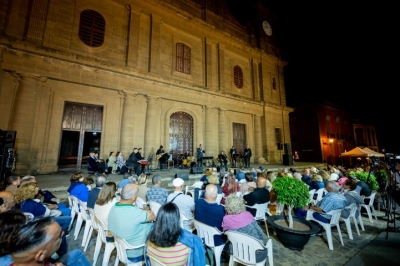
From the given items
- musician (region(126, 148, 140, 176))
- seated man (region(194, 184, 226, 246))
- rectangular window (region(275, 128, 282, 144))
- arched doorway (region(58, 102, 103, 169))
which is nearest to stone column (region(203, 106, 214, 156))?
musician (region(126, 148, 140, 176))

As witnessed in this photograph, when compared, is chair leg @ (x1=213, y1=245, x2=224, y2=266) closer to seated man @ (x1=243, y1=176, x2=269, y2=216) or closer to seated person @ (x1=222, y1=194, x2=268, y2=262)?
seated person @ (x1=222, y1=194, x2=268, y2=262)

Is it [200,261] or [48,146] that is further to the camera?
[48,146]

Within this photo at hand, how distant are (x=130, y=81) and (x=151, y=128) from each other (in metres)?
3.00

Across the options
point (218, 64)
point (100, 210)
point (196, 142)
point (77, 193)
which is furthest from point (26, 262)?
point (218, 64)

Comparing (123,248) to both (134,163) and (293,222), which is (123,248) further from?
(134,163)

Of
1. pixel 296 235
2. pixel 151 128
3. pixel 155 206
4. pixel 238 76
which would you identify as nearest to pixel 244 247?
pixel 296 235

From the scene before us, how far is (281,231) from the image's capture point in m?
3.15

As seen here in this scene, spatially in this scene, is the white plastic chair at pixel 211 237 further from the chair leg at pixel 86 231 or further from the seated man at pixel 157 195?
the chair leg at pixel 86 231

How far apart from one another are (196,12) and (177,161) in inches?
472

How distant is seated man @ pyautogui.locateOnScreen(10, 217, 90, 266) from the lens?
1.12 meters

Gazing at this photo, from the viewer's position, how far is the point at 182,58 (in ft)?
41.5

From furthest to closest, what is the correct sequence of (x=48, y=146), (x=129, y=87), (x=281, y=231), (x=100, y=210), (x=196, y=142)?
(x=196, y=142)
(x=129, y=87)
(x=48, y=146)
(x=281, y=231)
(x=100, y=210)

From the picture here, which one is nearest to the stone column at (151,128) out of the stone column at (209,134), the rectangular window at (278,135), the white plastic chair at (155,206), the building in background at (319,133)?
the stone column at (209,134)

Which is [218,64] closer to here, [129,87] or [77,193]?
[129,87]
